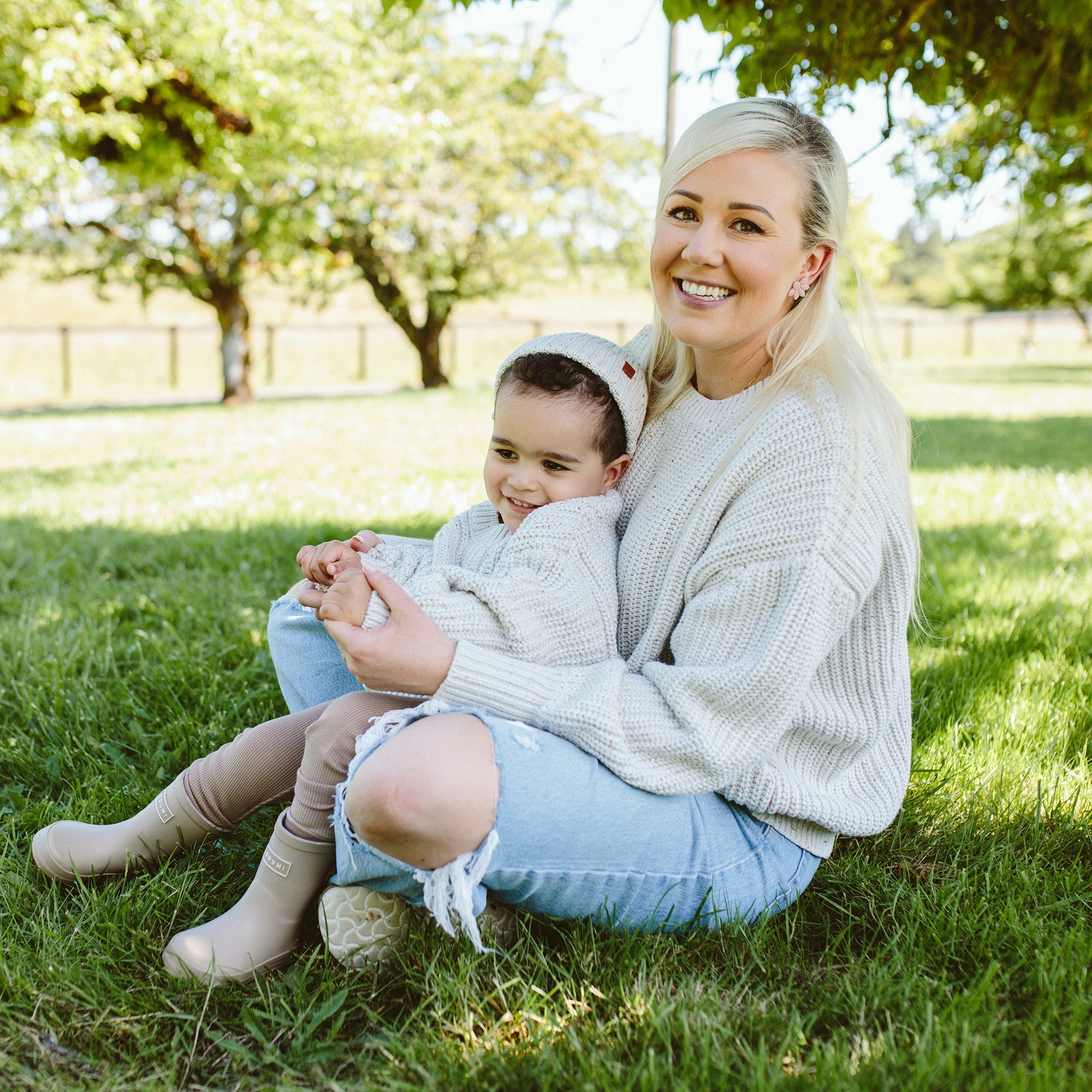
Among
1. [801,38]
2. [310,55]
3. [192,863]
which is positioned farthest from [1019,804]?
[310,55]

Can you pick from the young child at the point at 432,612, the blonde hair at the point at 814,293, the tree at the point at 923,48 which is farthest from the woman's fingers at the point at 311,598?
the tree at the point at 923,48

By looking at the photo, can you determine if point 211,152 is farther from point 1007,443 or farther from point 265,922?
point 265,922

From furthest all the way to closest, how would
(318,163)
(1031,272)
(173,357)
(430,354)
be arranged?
1. (1031,272)
2. (173,357)
3. (430,354)
4. (318,163)

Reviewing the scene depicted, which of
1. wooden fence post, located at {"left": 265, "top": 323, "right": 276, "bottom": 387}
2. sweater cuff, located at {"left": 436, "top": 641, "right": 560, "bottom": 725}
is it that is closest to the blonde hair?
sweater cuff, located at {"left": 436, "top": 641, "right": 560, "bottom": 725}

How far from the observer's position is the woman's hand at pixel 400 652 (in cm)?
180

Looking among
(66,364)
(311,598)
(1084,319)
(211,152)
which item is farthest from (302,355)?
(1084,319)

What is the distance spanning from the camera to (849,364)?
201cm

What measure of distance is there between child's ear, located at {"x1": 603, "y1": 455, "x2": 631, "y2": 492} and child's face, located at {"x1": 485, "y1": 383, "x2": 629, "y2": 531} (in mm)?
36

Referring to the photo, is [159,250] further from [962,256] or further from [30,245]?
[962,256]

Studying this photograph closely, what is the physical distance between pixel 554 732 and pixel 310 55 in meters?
11.4

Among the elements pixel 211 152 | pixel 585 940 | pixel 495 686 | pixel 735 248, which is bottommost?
pixel 585 940

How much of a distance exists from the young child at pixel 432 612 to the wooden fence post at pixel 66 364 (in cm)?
2092

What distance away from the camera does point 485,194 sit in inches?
734

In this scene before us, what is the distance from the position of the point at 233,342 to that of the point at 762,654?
16086 mm
